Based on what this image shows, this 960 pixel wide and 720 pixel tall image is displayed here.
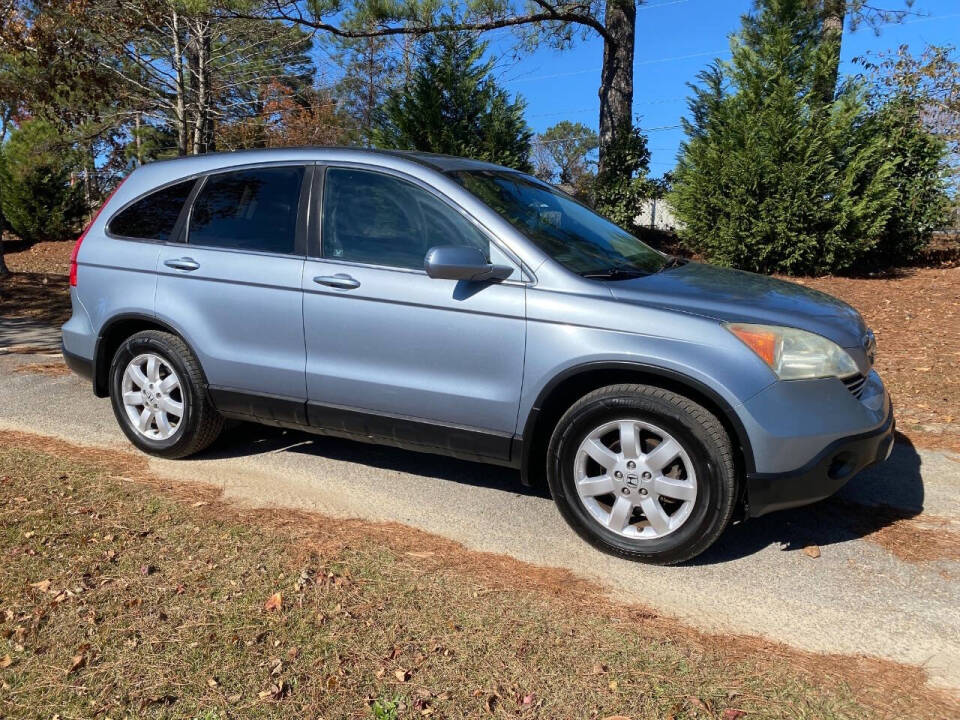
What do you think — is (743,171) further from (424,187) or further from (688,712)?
(688,712)

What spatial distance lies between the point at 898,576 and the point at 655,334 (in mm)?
1550

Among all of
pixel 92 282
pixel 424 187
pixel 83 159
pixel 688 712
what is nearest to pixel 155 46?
pixel 83 159

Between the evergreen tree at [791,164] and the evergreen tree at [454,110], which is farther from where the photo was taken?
the evergreen tree at [454,110]

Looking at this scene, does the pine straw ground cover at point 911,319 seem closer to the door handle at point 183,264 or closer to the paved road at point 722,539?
the paved road at point 722,539

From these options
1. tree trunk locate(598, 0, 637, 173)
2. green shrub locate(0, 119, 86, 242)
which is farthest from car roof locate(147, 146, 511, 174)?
green shrub locate(0, 119, 86, 242)

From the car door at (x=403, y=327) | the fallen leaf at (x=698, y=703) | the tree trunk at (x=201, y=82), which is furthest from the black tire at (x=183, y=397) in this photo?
the tree trunk at (x=201, y=82)

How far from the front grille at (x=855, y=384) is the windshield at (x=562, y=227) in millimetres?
1123

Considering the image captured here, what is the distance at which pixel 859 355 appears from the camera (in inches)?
152

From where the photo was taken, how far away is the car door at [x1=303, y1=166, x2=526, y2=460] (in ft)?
13.0

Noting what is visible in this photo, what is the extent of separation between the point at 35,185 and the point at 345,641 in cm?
2112

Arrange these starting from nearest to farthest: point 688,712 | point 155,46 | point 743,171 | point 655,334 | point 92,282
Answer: point 688,712, point 655,334, point 92,282, point 743,171, point 155,46

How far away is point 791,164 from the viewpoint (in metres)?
11.2

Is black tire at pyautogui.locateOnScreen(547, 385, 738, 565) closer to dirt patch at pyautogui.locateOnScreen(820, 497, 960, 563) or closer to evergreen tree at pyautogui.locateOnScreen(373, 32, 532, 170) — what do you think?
dirt patch at pyautogui.locateOnScreen(820, 497, 960, 563)

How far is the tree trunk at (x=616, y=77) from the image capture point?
44.5 feet
